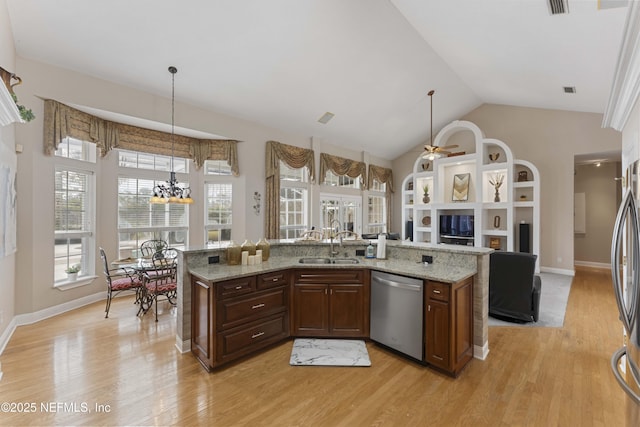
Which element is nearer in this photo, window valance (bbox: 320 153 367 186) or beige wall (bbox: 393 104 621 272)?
beige wall (bbox: 393 104 621 272)

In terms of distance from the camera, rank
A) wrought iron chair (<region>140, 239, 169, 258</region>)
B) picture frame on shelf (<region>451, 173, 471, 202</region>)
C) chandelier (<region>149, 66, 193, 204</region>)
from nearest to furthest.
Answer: chandelier (<region>149, 66, 193, 204</region>) → wrought iron chair (<region>140, 239, 169, 258</region>) → picture frame on shelf (<region>451, 173, 471, 202</region>)

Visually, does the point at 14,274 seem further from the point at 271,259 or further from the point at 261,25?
the point at 261,25

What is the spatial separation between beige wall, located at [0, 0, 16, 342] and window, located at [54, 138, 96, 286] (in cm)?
68

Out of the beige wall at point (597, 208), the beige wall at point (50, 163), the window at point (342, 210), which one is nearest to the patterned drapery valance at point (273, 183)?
the beige wall at point (50, 163)

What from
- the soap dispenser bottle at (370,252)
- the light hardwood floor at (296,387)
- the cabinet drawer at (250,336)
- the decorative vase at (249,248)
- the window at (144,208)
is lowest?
the light hardwood floor at (296,387)

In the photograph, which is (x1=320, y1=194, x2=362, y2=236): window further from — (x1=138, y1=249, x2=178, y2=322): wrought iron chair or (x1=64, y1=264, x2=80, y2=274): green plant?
(x1=64, y1=264, x2=80, y2=274): green plant

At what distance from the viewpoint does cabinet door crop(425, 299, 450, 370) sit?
249cm

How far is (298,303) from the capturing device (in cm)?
316

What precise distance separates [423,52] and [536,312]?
4605 millimetres

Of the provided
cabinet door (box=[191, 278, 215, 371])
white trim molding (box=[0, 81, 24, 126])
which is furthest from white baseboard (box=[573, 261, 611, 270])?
white trim molding (box=[0, 81, 24, 126])

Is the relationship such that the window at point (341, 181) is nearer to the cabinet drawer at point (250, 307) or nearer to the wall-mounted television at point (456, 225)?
the wall-mounted television at point (456, 225)

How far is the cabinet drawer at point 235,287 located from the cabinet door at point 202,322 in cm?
9

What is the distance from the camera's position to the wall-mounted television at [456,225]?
7.25 m

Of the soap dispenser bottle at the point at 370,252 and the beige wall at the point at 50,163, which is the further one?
the beige wall at the point at 50,163
